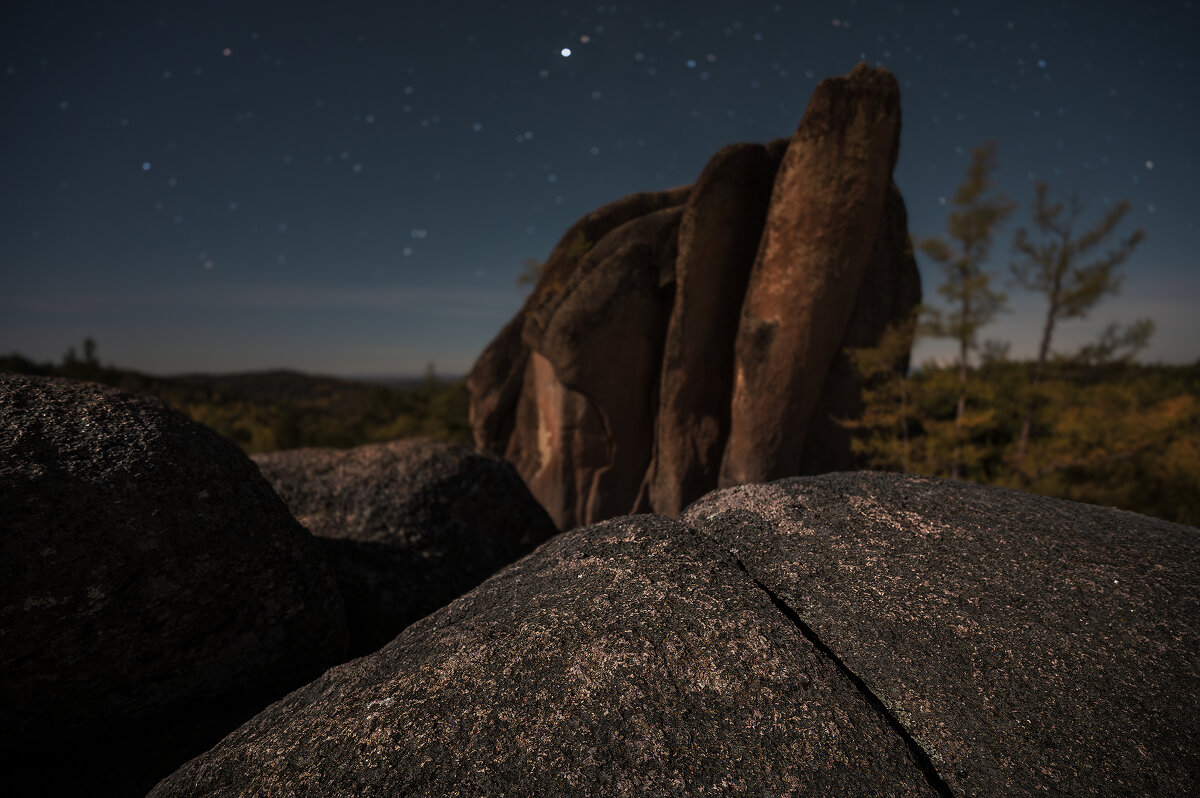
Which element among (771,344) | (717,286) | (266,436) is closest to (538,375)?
(717,286)

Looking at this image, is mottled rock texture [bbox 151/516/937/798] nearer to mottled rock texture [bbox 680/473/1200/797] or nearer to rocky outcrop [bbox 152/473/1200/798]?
rocky outcrop [bbox 152/473/1200/798]

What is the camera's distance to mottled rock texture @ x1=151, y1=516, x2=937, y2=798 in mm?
1877

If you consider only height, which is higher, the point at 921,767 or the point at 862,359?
the point at 862,359

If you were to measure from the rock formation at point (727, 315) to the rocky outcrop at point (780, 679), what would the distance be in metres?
7.92

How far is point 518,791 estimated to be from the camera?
1.84 metres

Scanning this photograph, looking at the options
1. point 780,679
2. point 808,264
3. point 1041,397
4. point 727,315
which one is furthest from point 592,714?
point 1041,397

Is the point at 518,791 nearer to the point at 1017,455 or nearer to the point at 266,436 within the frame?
the point at 1017,455

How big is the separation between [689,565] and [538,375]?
13.9 meters

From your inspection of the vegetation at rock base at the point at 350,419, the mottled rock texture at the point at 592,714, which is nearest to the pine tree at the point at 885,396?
the mottled rock texture at the point at 592,714

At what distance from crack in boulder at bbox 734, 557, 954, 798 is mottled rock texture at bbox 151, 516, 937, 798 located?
0.06 meters

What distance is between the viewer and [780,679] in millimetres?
2119

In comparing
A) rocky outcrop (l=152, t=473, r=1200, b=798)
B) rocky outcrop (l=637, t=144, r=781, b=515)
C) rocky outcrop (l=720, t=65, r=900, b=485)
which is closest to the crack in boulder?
rocky outcrop (l=152, t=473, r=1200, b=798)

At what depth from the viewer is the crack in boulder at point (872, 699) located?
1930mm

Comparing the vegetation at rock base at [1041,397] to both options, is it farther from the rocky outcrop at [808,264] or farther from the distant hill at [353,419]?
the distant hill at [353,419]
